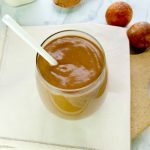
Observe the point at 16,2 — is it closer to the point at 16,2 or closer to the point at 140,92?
the point at 16,2

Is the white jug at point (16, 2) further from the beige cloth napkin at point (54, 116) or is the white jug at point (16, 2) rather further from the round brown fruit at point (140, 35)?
the round brown fruit at point (140, 35)

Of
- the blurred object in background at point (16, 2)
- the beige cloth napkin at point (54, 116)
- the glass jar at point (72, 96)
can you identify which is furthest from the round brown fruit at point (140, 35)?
the blurred object in background at point (16, 2)

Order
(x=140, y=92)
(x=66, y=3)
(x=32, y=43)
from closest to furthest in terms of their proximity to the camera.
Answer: (x=32, y=43), (x=140, y=92), (x=66, y=3)

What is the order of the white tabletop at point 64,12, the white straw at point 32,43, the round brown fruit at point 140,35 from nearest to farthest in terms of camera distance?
the white straw at point 32,43 < the round brown fruit at point 140,35 < the white tabletop at point 64,12

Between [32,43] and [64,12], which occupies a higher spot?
[32,43]

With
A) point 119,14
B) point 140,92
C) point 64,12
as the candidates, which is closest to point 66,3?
point 64,12

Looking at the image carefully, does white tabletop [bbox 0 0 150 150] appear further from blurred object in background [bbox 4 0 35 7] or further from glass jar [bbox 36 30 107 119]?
glass jar [bbox 36 30 107 119]

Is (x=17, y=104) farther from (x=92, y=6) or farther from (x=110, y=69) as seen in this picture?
(x=92, y=6)
